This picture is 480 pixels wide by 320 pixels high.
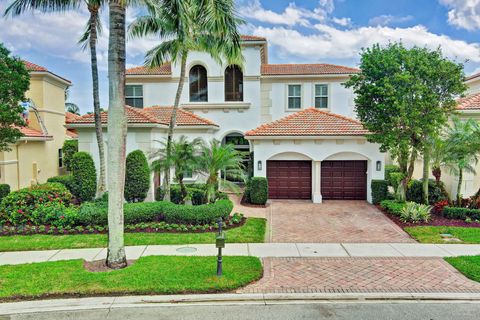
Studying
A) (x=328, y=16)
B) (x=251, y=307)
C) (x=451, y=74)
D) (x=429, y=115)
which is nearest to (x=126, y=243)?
(x=251, y=307)

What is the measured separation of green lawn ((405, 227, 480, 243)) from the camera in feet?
36.4

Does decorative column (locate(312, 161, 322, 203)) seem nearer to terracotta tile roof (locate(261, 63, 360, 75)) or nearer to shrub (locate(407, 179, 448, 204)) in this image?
shrub (locate(407, 179, 448, 204))

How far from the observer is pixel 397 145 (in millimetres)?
14648

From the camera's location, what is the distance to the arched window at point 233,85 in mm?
22364

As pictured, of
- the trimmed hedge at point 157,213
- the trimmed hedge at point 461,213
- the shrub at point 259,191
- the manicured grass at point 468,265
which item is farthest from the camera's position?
Answer: the shrub at point 259,191

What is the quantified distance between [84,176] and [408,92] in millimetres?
14745

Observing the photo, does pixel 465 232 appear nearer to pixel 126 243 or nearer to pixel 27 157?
pixel 126 243

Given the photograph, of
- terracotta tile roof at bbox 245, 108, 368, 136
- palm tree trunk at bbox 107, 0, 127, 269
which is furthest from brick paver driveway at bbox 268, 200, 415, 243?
palm tree trunk at bbox 107, 0, 127, 269

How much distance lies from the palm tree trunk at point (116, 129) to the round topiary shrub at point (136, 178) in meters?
6.96

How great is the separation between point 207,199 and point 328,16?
1489cm

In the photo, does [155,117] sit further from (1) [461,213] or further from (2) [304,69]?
(1) [461,213]

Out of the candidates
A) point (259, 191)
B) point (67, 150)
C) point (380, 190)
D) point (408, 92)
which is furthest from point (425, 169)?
point (67, 150)

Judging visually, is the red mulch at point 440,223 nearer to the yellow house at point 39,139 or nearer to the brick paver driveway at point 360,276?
the brick paver driveway at point 360,276

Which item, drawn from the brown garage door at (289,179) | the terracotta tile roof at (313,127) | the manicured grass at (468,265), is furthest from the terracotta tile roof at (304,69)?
the manicured grass at (468,265)
